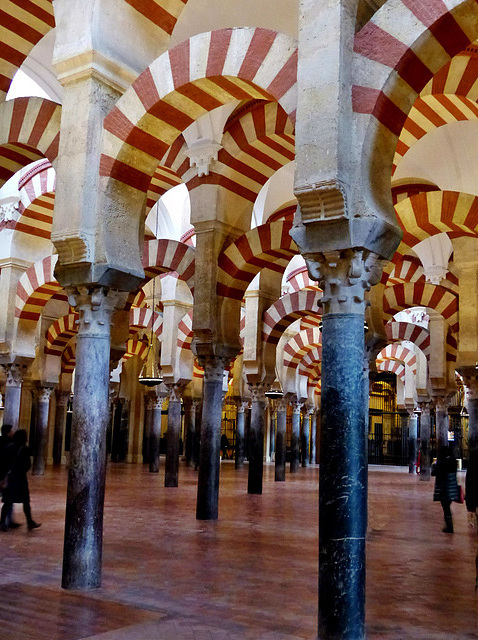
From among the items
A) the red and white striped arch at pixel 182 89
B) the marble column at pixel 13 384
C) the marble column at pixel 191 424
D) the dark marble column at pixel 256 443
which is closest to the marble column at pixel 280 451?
the dark marble column at pixel 256 443

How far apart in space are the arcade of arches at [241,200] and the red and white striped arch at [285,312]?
0.04 metres

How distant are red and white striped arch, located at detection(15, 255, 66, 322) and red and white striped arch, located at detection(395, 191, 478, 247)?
201 inches

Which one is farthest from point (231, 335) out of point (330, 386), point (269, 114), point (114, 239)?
point (330, 386)

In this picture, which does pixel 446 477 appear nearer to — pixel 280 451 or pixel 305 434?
pixel 280 451

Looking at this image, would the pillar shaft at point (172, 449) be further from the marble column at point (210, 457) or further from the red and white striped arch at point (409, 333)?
the red and white striped arch at point (409, 333)

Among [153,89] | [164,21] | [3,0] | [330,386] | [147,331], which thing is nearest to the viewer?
[330,386]

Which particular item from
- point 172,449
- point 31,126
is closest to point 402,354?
point 172,449

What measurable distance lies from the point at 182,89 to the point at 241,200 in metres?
3.51

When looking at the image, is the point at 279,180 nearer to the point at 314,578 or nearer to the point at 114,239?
the point at 114,239

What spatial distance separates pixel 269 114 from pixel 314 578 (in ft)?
16.1

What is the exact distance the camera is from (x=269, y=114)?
7.39 meters

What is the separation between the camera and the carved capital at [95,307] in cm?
448

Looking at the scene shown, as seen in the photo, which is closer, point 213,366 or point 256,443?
point 213,366

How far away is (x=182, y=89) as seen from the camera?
4.46 metres
